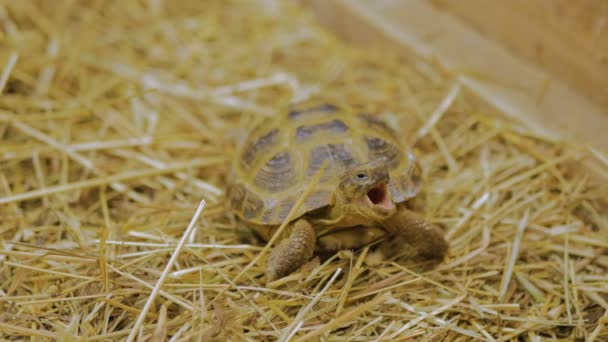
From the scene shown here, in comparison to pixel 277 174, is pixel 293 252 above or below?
below

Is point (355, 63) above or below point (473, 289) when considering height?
above

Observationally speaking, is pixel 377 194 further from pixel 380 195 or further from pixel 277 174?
pixel 277 174

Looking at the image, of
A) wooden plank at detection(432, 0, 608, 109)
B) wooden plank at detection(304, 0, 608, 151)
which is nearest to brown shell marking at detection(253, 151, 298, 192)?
wooden plank at detection(304, 0, 608, 151)

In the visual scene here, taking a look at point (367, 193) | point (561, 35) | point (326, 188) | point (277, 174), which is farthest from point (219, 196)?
point (561, 35)

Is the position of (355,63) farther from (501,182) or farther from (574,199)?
(574,199)

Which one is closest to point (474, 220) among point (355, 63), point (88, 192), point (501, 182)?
point (501, 182)

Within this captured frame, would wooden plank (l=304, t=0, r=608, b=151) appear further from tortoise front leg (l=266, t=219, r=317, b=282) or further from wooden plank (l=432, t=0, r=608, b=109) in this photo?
tortoise front leg (l=266, t=219, r=317, b=282)

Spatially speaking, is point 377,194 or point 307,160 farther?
point 307,160
